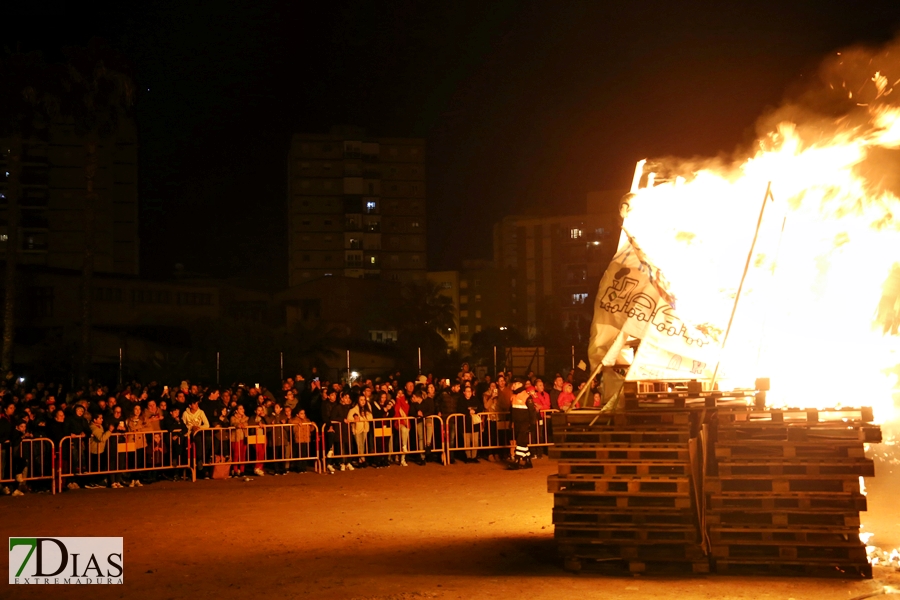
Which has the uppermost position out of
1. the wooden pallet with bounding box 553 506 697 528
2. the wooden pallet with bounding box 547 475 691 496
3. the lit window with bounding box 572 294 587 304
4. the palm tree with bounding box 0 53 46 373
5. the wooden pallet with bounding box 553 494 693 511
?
the palm tree with bounding box 0 53 46 373

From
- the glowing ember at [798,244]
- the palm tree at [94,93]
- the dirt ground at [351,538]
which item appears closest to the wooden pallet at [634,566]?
the dirt ground at [351,538]

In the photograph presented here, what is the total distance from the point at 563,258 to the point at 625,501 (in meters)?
90.7

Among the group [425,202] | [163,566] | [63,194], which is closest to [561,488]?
[163,566]

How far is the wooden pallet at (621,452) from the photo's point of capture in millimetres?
9281

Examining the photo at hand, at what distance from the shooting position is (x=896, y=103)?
10703 mm

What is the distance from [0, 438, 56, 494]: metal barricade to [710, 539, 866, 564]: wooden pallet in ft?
41.7

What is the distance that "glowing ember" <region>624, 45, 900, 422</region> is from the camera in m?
10.9

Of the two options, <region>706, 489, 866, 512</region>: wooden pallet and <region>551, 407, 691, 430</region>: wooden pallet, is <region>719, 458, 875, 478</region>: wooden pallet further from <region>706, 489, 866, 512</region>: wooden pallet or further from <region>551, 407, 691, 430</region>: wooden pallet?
<region>551, 407, 691, 430</region>: wooden pallet

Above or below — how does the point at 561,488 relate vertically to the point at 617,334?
below

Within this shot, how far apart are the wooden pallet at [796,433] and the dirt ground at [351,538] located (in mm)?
1435

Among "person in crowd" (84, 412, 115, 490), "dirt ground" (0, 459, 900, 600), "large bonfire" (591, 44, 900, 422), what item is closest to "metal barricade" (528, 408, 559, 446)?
"dirt ground" (0, 459, 900, 600)

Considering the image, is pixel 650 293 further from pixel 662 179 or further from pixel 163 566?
pixel 163 566

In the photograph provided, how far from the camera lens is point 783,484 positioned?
897 cm

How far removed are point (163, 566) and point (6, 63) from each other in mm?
28744
